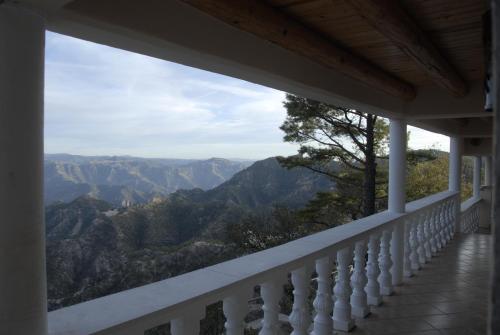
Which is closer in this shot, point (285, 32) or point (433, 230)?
point (285, 32)

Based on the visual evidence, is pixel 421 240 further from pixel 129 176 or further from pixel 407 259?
pixel 129 176

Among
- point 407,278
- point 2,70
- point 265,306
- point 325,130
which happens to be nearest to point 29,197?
point 2,70

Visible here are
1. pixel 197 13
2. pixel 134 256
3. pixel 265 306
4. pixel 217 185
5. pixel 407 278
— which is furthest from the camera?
pixel 217 185

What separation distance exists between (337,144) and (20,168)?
1141 cm

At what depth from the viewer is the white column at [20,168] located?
40.5 inches

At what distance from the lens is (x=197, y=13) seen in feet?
6.22

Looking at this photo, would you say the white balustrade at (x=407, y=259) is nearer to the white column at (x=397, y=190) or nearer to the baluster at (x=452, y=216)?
the white column at (x=397, y=190)

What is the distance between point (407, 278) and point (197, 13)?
4.13 m

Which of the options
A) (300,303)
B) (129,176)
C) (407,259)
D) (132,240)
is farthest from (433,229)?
(129,176)

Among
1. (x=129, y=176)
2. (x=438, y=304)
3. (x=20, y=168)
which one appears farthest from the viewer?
(x=129, y=176)

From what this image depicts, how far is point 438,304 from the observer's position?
3.69m

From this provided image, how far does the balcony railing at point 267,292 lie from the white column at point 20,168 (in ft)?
0.75

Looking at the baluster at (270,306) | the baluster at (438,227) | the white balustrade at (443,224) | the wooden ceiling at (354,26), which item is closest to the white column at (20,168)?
the wooden ceiling at (354,26)

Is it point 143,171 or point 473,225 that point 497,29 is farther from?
point 143,171
